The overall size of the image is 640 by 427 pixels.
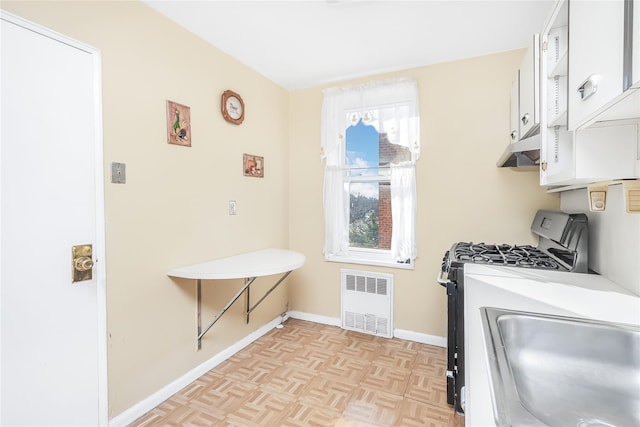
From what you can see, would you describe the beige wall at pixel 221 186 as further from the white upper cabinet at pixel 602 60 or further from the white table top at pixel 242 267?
the white upper cabinet at pixel 602 60

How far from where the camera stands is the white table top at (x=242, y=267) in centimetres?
187

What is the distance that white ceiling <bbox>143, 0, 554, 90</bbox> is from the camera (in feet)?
6.02

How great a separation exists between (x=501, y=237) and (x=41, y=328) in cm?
296

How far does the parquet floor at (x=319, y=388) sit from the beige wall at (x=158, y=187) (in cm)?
22

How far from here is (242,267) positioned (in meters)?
2.06

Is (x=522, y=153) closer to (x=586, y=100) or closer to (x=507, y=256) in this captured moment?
(x=507, y=256)

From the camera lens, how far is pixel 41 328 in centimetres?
136

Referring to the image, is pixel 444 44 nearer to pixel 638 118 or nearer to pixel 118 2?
pixel 638 118

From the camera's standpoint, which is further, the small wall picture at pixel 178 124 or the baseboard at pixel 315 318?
the baseboard at pixel 315 318

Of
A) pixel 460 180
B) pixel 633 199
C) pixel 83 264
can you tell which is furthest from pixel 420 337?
pixel 83 264

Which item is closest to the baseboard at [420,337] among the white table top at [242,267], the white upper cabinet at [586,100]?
the white table top at [242,267]

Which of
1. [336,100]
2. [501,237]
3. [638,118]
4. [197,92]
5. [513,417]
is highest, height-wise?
[336,100]

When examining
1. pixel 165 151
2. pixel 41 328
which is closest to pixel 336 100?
pixel 165 151

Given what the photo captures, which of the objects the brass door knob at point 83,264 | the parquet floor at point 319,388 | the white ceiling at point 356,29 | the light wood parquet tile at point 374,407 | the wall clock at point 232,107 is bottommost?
the light wood parquet tile at point 374,407
